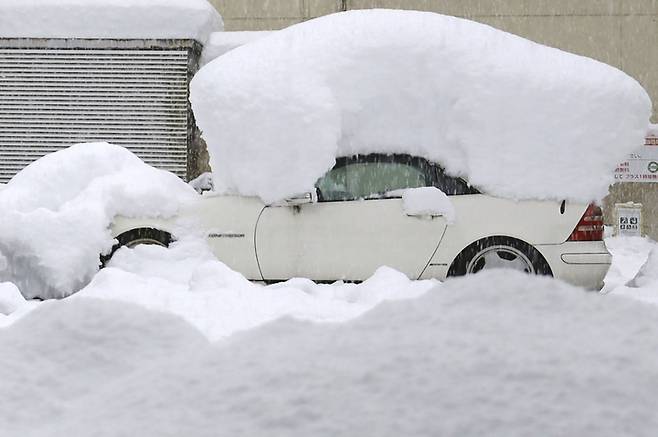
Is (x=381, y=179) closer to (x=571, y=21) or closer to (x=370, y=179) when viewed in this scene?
(x=370, y=179)

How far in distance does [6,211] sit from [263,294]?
283 centimetres

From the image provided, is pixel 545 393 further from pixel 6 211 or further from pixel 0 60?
pixel 0 60

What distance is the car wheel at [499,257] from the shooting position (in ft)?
22.4

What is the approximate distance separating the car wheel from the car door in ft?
0.97

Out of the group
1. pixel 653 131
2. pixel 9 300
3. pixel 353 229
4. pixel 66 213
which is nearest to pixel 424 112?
pixel 353 229

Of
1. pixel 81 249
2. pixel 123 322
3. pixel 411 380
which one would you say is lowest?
pixel 81 249

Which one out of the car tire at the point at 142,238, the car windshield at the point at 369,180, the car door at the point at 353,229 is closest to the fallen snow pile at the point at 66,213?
the car tire at the point at 142,238

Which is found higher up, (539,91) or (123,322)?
(539,91)

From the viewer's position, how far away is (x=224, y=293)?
5578 millimetres

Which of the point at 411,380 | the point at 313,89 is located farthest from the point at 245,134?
the point at 411,380

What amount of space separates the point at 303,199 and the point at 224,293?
54.5 inches

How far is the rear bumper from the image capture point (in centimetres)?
675

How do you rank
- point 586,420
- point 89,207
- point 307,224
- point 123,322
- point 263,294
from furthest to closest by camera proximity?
point 89,207 < point 307,224 < point 263,294 < point 123,322 < point 586,420

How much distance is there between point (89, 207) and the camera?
7.20 metres
